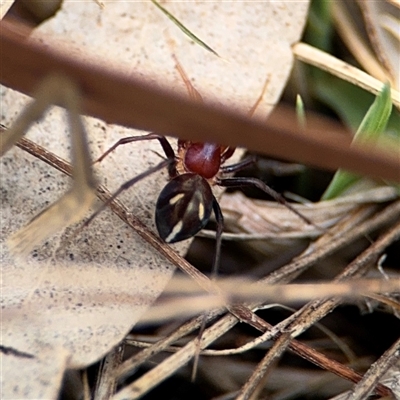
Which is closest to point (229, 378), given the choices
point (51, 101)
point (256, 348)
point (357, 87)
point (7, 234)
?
point (256, 348)

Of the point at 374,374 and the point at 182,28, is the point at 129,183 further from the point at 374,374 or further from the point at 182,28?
the point at 374,374

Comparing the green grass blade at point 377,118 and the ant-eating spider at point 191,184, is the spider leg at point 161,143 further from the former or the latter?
the green grass blade at point 377,118

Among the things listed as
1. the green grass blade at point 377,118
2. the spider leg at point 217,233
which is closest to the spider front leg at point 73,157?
the spider leg at point 217,233

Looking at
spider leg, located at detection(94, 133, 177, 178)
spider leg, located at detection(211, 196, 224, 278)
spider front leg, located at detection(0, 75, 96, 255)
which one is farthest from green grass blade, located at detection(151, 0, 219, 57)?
spider front leg, located at detection(0, 75, 96, 255)

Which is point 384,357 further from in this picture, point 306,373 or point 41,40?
point 41,40

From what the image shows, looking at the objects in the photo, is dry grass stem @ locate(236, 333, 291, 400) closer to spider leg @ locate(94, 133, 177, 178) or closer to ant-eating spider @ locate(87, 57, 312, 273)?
ant-eating spider @ locate(87, 57, 312, 273)

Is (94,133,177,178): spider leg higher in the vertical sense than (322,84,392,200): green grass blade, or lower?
lower

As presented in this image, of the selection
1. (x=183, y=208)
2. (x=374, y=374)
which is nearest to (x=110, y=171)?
(x=183, y=208)
